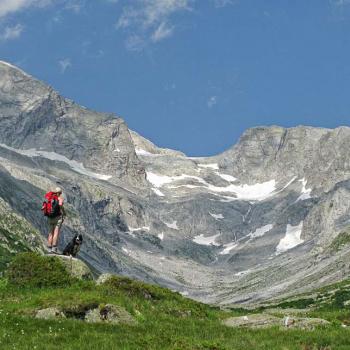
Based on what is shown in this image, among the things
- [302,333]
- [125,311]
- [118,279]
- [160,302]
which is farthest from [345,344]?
[118,279]

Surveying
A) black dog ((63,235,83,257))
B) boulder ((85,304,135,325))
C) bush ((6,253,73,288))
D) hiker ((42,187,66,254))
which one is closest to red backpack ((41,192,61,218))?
hiker ((42,187,66,254))

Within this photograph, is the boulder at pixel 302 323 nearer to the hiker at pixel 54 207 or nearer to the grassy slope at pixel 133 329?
the grassy slope at pixel 133 329

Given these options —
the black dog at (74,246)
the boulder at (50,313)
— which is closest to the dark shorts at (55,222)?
the black dog at (74,246)

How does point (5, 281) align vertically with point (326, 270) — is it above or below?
below

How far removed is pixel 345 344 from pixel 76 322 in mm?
8942

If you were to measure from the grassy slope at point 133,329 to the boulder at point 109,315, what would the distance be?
466 millimetres

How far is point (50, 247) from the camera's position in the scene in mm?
35938

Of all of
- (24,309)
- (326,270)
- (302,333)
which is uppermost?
(326,270)

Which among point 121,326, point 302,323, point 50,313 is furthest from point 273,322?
point 50,313

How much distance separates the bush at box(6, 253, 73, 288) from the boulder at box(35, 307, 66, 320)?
6.75m

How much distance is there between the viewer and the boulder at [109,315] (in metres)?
24.8

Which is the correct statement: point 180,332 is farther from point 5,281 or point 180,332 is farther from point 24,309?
point 5,281

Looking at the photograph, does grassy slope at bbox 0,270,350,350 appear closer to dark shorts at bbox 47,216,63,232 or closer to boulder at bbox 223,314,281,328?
boulder at bbox 223,314,281,328

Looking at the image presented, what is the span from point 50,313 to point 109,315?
2.16 meters
